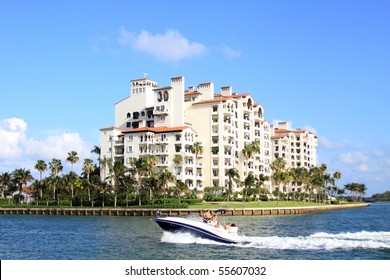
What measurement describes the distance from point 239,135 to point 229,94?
14.9 meters

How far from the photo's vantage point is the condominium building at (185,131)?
127875mm

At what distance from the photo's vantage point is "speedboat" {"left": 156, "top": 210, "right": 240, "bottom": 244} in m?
48.1

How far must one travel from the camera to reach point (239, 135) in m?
143

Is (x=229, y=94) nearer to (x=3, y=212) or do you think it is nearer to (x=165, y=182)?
(x=165, y=182)

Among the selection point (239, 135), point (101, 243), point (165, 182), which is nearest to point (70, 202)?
point (165, 182)

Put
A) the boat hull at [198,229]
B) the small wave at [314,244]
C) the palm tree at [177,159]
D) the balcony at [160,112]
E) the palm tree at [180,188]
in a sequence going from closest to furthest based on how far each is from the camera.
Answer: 1. the small wave at [314,244]
2. the boat hull at [198,229]
3. the palm tree at [180,188]
4. the palm tree at [177,159]
5. the balcony at [160,112]

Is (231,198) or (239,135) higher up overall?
(239,135)

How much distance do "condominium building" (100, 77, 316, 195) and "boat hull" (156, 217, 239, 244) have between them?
72.4 metres

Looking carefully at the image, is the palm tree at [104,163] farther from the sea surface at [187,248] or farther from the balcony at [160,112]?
the sea surface at [187,248]

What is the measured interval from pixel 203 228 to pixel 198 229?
51 centimetres

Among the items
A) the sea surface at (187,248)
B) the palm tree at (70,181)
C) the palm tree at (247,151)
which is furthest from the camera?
the palm tree at (247,151)

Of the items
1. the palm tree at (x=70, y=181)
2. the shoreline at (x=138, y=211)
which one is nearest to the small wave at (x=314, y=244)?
the shoreline at (x=138, y=211)

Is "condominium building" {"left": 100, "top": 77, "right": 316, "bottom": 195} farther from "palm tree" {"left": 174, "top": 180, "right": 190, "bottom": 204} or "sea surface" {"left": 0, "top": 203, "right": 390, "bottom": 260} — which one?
"sea surface" {"left": 0, "top": 203, "right": 390, "bottom": 260}

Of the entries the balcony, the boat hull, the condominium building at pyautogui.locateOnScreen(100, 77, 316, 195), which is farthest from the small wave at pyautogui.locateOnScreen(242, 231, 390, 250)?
the balcony
